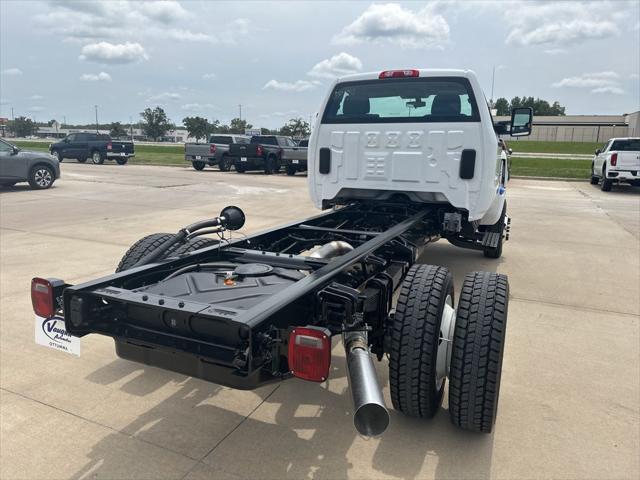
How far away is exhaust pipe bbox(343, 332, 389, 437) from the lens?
1946 mm

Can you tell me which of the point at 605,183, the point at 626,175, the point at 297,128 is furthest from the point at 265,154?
the point at 297,128

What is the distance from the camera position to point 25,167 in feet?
46.0

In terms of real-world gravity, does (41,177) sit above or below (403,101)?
below

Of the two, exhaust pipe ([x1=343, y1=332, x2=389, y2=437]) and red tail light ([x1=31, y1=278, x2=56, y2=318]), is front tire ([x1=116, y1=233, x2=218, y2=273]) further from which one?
exhaust pipe ([x1=343, y1=332, x2=389, y2=437])

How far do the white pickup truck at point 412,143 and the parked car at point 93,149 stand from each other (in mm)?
23886

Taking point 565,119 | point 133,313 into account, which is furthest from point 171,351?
point 565,119

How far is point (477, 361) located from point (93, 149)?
28657mm

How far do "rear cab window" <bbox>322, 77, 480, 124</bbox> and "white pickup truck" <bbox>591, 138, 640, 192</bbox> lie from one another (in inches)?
553

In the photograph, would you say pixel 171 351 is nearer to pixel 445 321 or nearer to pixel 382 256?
pixel 445 321

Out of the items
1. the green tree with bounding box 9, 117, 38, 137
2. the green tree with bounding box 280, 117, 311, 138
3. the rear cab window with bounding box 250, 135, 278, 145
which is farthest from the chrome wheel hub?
the green tree with bounding box 9, 117, 38, 137

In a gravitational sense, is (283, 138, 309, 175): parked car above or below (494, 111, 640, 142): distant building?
below

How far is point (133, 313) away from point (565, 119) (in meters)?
129

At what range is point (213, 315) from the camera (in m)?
2.24

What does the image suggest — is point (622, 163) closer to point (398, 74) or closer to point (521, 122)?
point (521, 122)
